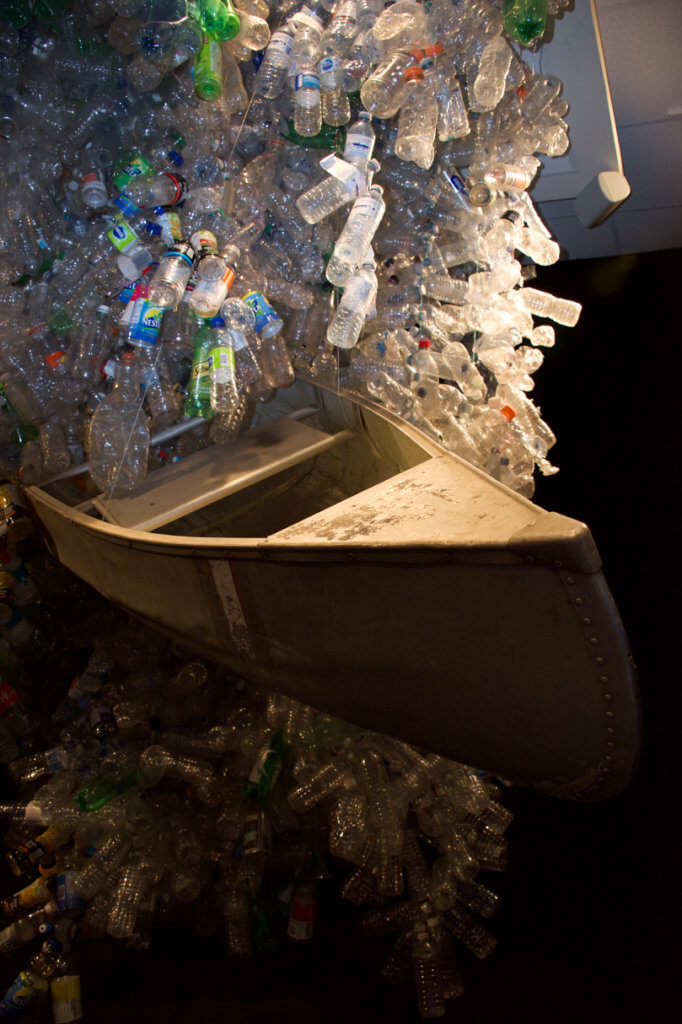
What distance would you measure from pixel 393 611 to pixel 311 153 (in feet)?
6.84

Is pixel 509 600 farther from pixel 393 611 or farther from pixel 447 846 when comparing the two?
pixel 447 846

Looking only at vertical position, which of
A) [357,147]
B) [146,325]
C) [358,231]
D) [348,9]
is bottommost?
[146,325]

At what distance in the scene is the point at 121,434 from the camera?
2654 millimetres

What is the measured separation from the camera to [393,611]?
1524mm

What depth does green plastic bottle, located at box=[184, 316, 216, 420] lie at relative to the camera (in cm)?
249

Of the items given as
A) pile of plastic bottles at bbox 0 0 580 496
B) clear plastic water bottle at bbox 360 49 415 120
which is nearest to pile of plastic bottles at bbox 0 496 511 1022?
pile of plastic bottles at bbox 0 0 580 496

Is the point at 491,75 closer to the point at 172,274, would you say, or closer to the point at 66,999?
the point at 172,274

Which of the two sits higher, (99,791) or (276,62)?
(276,62)

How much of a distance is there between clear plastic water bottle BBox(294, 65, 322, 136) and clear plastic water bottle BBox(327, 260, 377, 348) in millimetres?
549

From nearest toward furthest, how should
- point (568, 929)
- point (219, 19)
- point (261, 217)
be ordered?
point (568, 929)
point (219, 19)
point (261, 217)

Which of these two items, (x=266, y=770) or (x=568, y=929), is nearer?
(x=568, y=929)

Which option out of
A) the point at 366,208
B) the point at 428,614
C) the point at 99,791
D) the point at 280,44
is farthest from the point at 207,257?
the point at 99,791

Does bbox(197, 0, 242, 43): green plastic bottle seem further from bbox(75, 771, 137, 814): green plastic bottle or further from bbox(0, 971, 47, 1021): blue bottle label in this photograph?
bbox(0, 971, 47, 1021): blue bottle label

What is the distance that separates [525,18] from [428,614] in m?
2.22
